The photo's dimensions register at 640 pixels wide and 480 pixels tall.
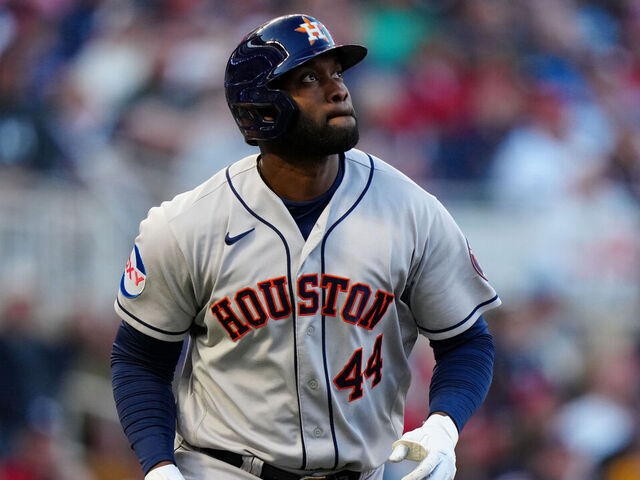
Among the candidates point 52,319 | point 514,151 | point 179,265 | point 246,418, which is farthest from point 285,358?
point 514,151

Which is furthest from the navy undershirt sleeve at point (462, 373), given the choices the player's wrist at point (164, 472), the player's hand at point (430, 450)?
the player's wrist at point (164, 472)

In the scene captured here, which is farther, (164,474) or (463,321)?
(463,321)

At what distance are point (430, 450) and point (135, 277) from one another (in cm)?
92

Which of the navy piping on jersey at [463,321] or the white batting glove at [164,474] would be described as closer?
the white batting glove at [164,474]

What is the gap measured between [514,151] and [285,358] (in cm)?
433

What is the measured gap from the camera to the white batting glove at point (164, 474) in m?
2.67

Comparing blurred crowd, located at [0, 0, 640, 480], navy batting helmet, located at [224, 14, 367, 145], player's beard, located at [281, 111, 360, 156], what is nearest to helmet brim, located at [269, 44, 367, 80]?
navy batting helmet, located at [224, 14, 367, 145]

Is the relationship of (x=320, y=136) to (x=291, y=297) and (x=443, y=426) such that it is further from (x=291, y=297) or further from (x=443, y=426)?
(x=443, y=426)

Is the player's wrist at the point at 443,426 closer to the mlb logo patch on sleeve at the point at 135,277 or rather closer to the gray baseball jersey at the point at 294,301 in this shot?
the gray baseball jersey at the point at 294,301

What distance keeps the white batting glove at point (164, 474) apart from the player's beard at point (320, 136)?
3.01 feet

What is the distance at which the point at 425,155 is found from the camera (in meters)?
6.74

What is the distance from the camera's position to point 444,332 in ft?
9.57

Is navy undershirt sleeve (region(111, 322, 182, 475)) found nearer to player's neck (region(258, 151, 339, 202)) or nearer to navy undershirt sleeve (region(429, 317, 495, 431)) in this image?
player's neck (region(258, 151, 339, 202))

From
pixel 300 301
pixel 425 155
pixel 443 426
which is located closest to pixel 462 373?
pixel 443 426
